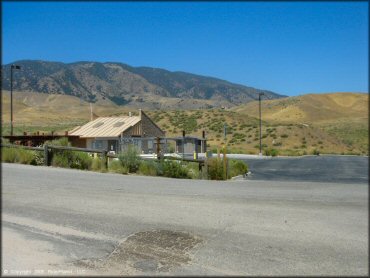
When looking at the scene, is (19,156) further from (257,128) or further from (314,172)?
(257,128)

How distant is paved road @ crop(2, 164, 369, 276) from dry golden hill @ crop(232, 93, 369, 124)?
4461 inches

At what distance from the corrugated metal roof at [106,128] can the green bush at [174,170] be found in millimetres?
23045

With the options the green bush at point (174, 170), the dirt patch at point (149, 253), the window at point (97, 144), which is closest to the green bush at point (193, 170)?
the green bush at point (174, 170)

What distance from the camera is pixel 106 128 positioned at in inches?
1879

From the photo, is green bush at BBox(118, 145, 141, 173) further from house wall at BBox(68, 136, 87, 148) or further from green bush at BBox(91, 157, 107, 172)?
house wall at BBox(68, 136, 87, 148)

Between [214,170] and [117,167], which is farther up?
[117,167]

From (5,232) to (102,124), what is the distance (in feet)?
139

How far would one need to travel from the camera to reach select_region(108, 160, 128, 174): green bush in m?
21.6

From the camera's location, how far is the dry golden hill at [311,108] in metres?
132

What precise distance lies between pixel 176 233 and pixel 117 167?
13259 mm

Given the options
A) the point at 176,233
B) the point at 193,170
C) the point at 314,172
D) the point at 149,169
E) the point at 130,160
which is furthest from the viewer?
the point at 314,172

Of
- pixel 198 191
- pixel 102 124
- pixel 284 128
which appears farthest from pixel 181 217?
pixel 284 128

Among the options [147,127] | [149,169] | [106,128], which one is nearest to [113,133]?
[106,128]

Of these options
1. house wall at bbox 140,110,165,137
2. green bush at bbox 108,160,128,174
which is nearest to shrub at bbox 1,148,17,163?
green bush at bbox 108,160,128,174
